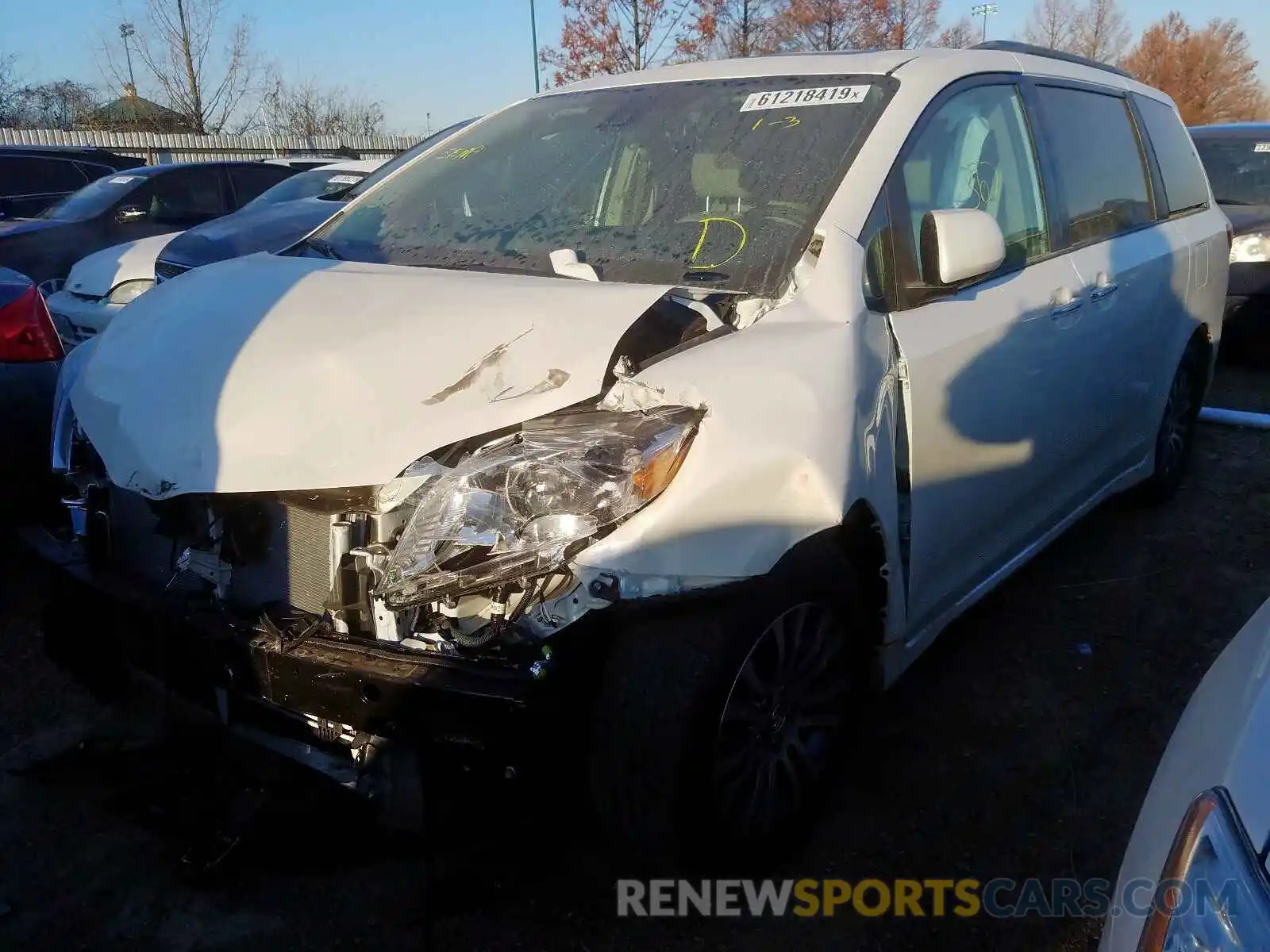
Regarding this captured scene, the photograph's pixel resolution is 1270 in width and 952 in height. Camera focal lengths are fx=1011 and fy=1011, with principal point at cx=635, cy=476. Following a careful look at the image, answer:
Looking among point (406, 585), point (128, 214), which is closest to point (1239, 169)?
point (406, 585)

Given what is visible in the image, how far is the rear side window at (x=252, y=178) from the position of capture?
935 cm

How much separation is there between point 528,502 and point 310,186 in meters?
7.12

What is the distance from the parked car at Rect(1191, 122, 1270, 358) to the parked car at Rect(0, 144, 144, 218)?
10.5 meters

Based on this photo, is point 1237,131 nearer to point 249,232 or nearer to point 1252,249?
point 1252,249

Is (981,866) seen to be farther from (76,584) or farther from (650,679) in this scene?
(76,584)

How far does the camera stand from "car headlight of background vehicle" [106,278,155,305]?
6.34 metres

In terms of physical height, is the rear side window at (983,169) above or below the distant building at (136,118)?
below

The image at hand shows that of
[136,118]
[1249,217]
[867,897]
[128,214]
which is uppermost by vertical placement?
[136,118]

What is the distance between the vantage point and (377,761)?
6.74 feet

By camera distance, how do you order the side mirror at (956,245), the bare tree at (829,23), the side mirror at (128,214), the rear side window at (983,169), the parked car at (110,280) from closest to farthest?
the side mirror at (956,245), the rear side window at (983,169), the parked car at (110,280), the side mirror at (128,214), the bare tree at (829,23)

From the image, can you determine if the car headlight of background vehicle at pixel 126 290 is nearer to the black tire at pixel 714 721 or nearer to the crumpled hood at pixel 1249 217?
the black tire at pixel 714 721

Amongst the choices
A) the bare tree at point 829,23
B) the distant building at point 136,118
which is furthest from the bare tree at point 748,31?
the distant building at point 136,118

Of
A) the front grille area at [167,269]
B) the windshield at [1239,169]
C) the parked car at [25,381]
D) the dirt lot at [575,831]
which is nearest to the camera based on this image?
the dirt lot at [575,831]

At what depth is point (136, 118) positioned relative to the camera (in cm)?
2531
